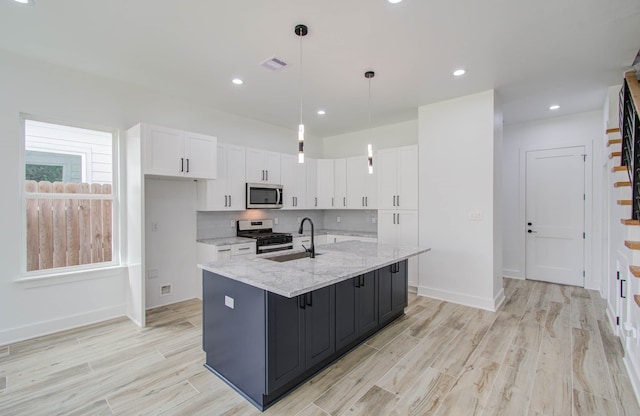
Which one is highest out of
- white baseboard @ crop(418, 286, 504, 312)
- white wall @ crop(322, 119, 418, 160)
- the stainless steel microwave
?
white wall @ crop(322, 119, 418, 160)

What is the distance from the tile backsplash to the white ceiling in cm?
183

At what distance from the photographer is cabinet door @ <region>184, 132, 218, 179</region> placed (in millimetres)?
3762

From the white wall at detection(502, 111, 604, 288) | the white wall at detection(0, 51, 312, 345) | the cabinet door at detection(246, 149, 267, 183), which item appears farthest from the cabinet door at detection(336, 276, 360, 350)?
the white wall at detection(502, 111, 604, 288)

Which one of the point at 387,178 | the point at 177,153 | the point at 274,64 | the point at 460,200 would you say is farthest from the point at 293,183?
the point at 460,200

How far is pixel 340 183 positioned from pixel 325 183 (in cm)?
32

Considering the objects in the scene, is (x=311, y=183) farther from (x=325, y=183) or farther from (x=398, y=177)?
(x=398, y=177)

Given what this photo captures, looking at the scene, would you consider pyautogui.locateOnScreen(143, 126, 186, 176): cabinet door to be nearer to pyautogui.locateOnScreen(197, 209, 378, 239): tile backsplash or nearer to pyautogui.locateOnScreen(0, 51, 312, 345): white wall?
pyautogui.locateOnScreen(0, 51, 312, 345): white wall

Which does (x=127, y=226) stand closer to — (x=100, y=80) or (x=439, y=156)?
(x=100, y=80)

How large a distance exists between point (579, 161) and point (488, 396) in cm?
451

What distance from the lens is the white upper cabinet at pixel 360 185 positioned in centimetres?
525

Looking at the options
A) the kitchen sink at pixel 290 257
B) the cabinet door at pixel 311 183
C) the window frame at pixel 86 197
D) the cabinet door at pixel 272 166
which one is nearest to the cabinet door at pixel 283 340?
the kitchen sink at pixel 290 257

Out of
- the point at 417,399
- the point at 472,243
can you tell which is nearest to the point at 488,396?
the point at 417,399

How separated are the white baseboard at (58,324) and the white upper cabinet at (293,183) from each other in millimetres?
2856

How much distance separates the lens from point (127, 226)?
12.0 feet
